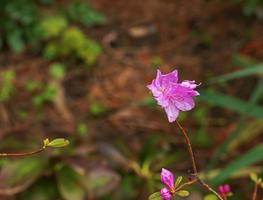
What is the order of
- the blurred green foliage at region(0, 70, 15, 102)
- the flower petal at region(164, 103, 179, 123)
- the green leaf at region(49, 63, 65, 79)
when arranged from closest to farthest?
1. the flower petal at region(164, 103, 179, 123)
2. the blurred green foliage at region(0, 70, 15, 102)
3. the green leaf at region(49, 63, 65, 79)

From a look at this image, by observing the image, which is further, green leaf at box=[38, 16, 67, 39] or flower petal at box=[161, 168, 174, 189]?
green leaf at box=[38, 16, 67, 39]

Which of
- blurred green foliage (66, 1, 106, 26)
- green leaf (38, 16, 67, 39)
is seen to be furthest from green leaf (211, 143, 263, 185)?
blurred green foliage (66, 1, 106, 26)

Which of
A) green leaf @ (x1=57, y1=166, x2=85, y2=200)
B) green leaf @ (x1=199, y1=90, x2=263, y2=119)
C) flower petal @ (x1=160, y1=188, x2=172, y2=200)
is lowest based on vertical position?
flower petal @ (x1=160, y1=188, x2=172, y2=200)

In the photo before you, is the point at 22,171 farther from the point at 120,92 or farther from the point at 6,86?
the point at 120,92

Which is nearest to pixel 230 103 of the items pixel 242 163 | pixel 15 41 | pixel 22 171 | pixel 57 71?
pixel 242 163

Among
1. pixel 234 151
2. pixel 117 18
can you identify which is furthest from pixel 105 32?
pixel 234 151

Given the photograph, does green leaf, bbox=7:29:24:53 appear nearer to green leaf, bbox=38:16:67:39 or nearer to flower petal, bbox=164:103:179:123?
green leaf, bbox=38:16:67:39

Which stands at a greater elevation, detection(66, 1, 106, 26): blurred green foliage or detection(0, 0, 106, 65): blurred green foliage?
detection(66, 1, 106, 26): blurred green foliage

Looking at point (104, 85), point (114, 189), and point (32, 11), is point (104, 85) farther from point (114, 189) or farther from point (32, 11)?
point (114, 189)
